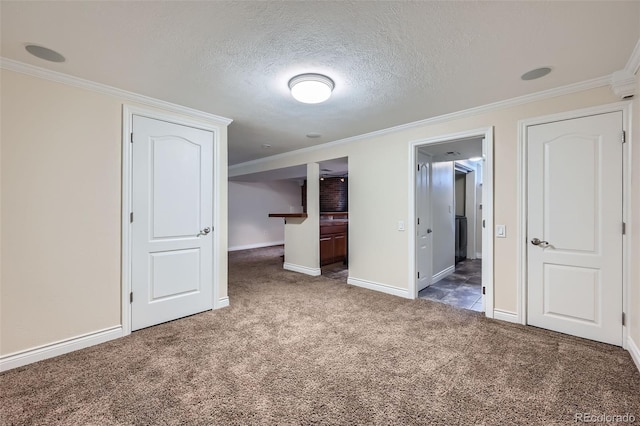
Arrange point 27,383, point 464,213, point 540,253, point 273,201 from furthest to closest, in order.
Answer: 1. point 273,201
2. point 464,213
3. point 540,253
4. point 27,383

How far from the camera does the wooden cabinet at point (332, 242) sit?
224 inches

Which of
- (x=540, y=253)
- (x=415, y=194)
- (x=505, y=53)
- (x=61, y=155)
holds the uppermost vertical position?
(x=505, y=53)

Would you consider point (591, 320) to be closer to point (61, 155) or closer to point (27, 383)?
point (27, 383)

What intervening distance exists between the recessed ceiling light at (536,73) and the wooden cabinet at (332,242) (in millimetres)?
3969

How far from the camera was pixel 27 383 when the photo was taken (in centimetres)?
191

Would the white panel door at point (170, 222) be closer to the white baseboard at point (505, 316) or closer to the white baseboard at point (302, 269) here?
the white baseboard at point (302, 269)

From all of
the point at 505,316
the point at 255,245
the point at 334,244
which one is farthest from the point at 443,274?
the point at 255,245

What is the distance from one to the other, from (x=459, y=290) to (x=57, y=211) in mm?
4736

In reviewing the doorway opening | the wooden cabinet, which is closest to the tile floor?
the doorway opening

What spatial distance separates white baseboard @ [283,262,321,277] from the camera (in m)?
5.00

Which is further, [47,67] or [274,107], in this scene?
[274,107]

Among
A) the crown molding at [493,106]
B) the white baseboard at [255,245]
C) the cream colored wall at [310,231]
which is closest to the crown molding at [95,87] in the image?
the crown molding at [493,106]

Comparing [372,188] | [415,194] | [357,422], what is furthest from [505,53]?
[357,422]

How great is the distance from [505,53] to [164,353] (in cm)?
347
